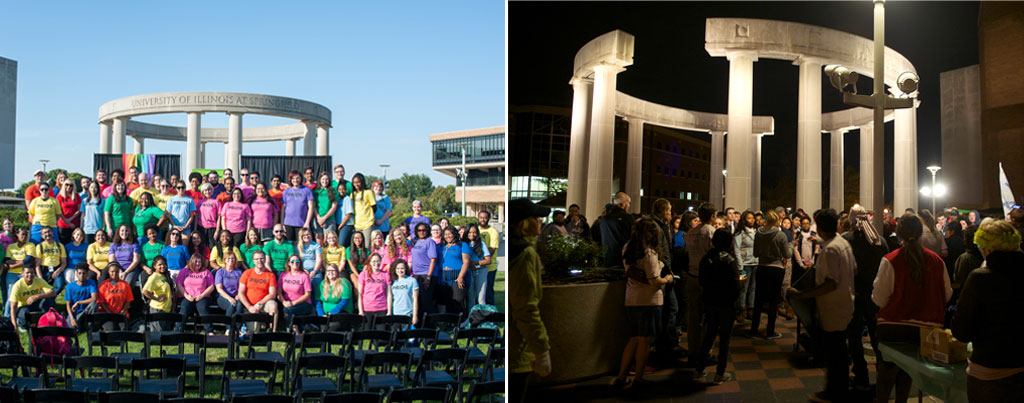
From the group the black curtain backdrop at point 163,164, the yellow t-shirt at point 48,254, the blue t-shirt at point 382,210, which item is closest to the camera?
the yellow t-shirt at point 48,254

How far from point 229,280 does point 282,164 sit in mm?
4315

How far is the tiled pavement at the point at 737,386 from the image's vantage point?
4.91 meters

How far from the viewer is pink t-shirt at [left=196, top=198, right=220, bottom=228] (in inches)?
376

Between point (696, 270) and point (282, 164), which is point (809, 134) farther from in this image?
point (282, 164)

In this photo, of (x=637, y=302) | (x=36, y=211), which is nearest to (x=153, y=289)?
(x=36, y=211)

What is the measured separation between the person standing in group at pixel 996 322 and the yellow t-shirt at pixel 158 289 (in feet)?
27.6

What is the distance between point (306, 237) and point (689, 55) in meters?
20.2

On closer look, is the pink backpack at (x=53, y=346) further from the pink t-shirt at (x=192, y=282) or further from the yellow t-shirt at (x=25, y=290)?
the pink t-shirt at (x=192, y=282)

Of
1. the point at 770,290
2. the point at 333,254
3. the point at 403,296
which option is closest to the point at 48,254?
the point at 333,254

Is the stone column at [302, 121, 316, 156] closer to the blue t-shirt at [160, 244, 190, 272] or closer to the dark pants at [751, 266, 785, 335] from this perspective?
the blue t-shirt at [160, 244, 190, 272]

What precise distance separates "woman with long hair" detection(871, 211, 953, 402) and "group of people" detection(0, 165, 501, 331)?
17.7 feet

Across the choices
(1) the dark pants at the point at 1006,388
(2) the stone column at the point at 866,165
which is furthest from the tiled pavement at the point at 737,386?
(2) the stone column at the point at 866,165

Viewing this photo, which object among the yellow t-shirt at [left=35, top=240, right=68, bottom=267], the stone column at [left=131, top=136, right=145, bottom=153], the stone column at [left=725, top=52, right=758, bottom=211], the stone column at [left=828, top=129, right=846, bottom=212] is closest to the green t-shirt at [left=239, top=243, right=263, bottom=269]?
the yellow t-shirt at [left=35, top=240, right=68, bottom=267]

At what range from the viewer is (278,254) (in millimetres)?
9008
